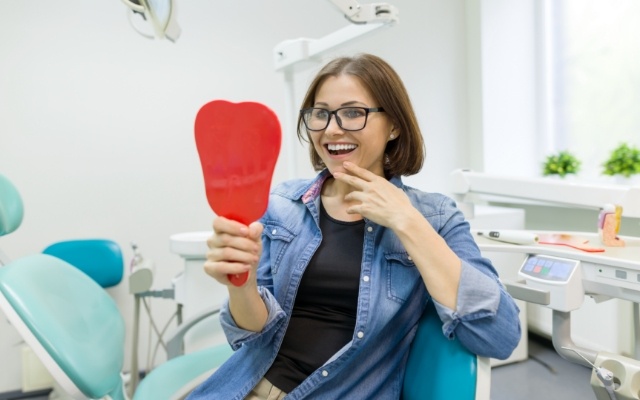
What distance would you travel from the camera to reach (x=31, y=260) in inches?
41.9

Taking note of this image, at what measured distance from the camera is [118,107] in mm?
2389

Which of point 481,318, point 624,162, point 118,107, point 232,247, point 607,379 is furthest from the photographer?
point 118,107

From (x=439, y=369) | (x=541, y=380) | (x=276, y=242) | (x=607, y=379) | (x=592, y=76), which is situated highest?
(x=592, y=76)

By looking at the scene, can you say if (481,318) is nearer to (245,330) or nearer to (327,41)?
(245,330)

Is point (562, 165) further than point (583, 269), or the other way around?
point (562, 165)

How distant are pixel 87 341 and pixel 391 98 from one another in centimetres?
87

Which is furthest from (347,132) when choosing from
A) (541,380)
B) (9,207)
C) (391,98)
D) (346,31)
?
(541,380)

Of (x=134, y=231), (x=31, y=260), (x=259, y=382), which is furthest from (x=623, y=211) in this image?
(x=134, y=231)

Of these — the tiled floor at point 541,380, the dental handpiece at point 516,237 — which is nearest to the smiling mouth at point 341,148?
the dental handpiece at point 516,237

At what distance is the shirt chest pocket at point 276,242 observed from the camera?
1.06 m

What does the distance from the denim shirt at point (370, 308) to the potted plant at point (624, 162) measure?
1719mm

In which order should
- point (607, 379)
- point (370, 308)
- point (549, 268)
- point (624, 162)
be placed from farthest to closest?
point (624, 162), point (549, 268), point (607, 379), point (370, 308)

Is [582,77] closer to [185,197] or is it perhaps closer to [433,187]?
[433,187]

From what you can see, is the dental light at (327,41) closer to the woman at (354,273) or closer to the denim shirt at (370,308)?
the woman at (354,273)
